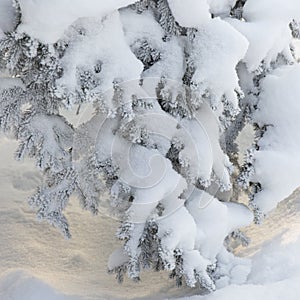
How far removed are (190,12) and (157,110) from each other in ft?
2.43

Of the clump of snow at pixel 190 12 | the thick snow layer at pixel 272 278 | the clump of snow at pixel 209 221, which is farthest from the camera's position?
the clump of snow at pixel 209 221

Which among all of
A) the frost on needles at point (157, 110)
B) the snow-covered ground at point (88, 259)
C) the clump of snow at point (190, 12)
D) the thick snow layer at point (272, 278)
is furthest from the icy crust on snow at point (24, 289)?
the clump of snow at point (190, 12)

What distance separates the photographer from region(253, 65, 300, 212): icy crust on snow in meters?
4.25

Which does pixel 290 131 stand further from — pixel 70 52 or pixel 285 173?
pixel 70 52

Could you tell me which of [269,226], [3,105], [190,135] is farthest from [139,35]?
[269,226]

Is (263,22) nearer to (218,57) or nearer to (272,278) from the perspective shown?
(218,57)

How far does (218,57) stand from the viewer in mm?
3562

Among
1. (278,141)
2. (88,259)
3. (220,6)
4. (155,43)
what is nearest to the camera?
(155,43)

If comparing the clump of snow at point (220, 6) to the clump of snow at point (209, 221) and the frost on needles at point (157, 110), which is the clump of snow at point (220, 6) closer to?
the frost on needles at point (157, 110)

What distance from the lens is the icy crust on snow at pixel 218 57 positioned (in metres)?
3.55

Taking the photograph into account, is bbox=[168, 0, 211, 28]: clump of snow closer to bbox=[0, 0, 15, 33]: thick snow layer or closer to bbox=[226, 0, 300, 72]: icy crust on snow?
bbox=[226, 0, 300, 72]: icy crust on snow

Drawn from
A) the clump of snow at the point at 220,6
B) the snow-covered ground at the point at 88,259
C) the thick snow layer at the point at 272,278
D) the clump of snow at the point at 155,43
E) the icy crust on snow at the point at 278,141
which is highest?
the clump of snow at the point at 220,6

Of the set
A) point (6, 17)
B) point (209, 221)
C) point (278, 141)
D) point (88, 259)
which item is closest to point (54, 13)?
point (6, 17)

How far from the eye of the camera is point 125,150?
385 cm
